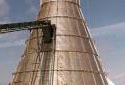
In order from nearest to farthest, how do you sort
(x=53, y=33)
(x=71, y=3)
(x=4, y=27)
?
(x=4, y=27)
(x=53, y=33)
(x=71, y=3)

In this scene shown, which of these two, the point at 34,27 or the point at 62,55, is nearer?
the point at 62,55

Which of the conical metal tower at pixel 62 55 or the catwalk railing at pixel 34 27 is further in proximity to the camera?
the conical metal tower at pixel 62 55

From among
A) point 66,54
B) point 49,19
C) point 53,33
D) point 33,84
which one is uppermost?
point 49,19

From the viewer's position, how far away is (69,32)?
1391 inches

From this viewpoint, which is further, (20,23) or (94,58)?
(94,58)

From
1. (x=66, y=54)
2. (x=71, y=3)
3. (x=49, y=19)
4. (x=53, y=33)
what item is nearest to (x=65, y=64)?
(x=66, y=54)

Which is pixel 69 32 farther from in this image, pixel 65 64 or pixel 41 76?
pixel 41 76

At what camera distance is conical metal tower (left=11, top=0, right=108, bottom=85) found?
3269 centimetres

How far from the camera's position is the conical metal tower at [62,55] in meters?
32.7

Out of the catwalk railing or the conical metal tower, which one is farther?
the conical metal tower

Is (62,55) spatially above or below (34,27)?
below

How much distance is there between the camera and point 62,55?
33.6 m

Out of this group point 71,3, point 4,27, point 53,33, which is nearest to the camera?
point 4,27

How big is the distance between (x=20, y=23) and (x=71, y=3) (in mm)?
8692
